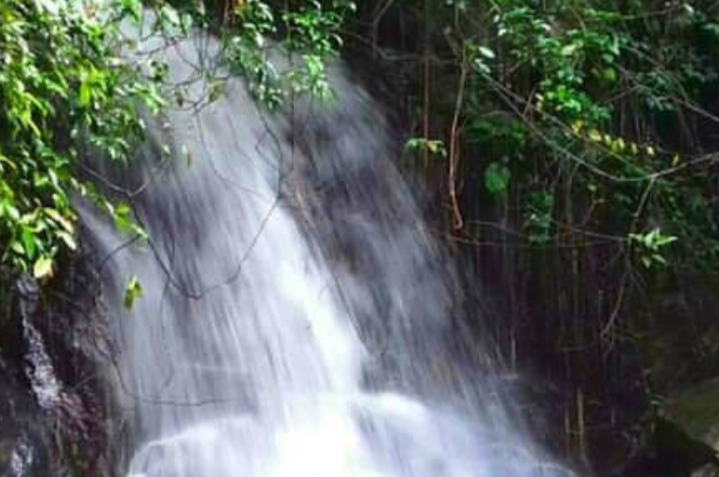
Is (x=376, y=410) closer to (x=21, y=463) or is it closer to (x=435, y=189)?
(x=435, y=189)

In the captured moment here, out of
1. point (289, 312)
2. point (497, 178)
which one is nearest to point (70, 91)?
point (289, 312)

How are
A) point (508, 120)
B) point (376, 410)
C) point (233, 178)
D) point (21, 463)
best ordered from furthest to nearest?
point (508, 120) < point (233, 178) < point (376, 410) < point (21, 463)

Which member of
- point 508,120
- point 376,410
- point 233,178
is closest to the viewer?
point 376,410

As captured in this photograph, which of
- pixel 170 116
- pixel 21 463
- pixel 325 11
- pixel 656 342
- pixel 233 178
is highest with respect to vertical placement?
pixel 325 11

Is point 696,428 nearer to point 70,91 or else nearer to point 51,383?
point 51,383

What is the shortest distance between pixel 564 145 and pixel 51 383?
2566 millimetres

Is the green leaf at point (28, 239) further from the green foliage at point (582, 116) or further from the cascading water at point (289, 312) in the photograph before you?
the green foliage at point (582, 116)

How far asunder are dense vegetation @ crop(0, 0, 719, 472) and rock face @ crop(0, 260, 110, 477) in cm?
118

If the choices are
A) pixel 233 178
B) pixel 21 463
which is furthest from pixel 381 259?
pixel 21 463

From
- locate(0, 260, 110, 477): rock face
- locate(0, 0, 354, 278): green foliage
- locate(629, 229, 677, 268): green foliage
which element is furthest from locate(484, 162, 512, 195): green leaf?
locate(0, 260, 110, 477): rock face

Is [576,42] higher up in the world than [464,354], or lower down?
higher up

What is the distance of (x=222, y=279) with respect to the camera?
15.0ft

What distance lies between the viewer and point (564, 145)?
16.9ft

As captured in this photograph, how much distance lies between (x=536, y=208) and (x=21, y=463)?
106 inches
